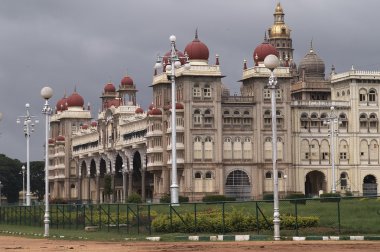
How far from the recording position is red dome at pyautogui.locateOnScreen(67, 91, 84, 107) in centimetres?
17075

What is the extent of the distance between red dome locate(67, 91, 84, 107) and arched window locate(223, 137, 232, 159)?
184 feet

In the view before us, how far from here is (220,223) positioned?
51281mm

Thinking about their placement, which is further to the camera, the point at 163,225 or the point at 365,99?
the point at 365,99

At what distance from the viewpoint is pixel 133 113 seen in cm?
14200

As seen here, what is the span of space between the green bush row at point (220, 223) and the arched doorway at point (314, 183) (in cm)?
7653

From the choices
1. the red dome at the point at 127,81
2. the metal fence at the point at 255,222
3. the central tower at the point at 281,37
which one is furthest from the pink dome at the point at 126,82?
the metal fence at the point at 255,222

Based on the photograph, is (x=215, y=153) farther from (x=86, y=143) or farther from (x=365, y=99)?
(x=86, y=143)

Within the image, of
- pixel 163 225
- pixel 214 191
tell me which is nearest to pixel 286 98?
pixel 214 191

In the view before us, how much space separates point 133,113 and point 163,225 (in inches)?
3519

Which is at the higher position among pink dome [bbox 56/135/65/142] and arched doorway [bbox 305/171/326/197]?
pink dome [bbox 56/135/65/142]

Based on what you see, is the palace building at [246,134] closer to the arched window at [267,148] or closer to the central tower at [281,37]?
the arched window at [267,148]

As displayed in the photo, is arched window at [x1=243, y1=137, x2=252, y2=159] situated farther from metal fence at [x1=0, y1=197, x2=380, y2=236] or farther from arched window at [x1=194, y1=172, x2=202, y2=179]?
metal fence at [x1=0, y1=197, x2=380, y2=236]

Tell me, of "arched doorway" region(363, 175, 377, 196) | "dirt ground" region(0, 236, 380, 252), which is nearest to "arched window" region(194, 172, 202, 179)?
"arched doorway" region(363, 175, 377, 196)

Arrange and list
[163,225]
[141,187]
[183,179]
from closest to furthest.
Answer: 1. [163,225]
2. [183,179]
3. [141,187]
